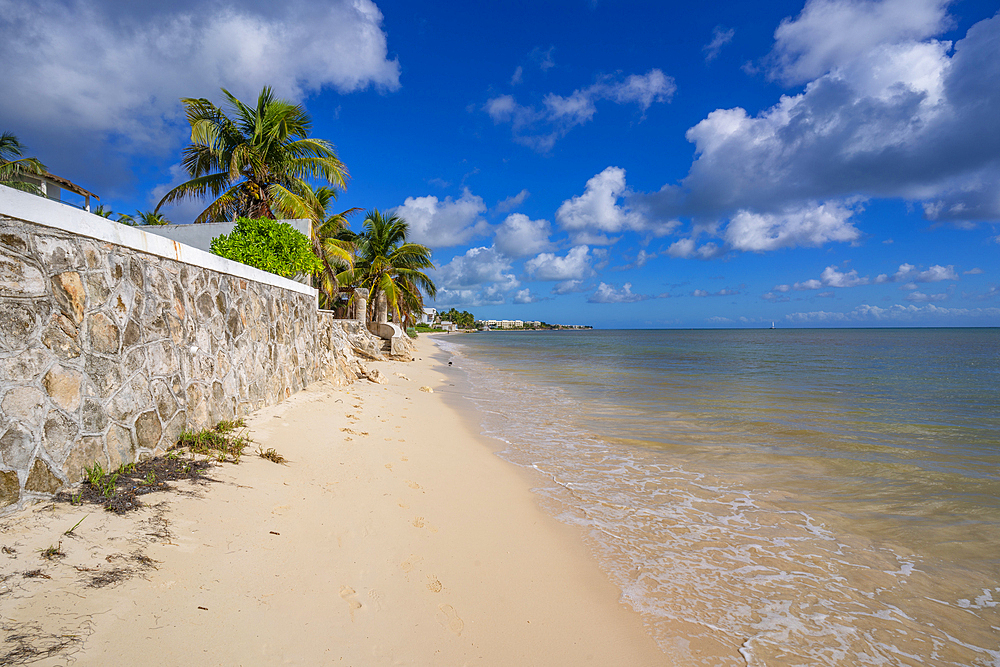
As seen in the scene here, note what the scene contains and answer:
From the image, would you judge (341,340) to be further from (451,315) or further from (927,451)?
(451,315)

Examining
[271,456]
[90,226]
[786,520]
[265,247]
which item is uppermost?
[265,247]

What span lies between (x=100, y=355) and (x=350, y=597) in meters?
2.95

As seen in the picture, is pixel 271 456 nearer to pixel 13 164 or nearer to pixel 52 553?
pixel 52 553

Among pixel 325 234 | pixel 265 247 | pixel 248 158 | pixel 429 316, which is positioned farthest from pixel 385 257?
pixel 429 316

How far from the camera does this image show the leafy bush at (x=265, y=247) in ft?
24.9

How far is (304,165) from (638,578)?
1728 centimetres

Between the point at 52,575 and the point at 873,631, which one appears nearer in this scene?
the point at 52,575

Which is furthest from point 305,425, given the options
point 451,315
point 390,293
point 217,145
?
point 451,315

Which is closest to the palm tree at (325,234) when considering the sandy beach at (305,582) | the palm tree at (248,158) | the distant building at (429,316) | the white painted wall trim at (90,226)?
the palm tree at (248,158)

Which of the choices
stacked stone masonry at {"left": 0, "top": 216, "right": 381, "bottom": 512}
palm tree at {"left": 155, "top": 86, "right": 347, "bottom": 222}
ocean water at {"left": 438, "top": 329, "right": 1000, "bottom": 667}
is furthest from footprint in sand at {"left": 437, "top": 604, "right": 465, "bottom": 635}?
palm tree at {"left": 155, "top": 86, "right": 347, "bottom": 222}

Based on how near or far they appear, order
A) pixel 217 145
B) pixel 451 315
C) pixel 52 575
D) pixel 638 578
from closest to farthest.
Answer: pixel 52 575, pixel 638 578, pixel 217 145, pixel 451 315

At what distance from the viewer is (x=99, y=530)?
2768 millimetres

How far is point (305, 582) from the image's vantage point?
279cm

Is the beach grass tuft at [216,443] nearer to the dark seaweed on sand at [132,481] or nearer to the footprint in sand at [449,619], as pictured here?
the dark seaweed on sand at [132,481]
